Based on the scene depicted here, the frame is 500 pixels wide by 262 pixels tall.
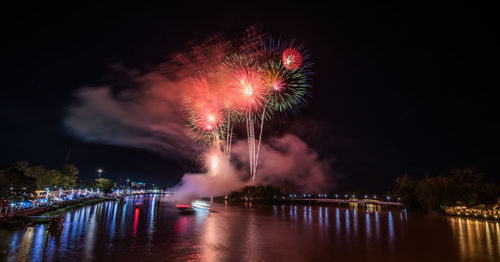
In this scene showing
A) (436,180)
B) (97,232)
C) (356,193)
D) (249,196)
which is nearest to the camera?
(97,232)

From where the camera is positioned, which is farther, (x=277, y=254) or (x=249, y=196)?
(x=249, y=196)

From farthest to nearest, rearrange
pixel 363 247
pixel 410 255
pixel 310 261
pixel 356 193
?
1. pixel 356 193
2. pixel 363 247
3. pixel 410 255
4. pixel 310 261

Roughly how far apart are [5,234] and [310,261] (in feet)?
75.2

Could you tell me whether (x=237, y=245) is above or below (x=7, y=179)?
below

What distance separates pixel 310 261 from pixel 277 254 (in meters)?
2.31

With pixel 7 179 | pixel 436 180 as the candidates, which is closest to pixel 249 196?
pixel 436 180

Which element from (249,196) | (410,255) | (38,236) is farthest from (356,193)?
(38,236)

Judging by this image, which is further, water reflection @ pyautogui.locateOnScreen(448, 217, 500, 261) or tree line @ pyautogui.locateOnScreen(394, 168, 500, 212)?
tree line @ pyautogui.locateOnScreen(394, 168, 500, 212)

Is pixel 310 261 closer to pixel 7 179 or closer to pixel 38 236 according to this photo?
pixel 38 236

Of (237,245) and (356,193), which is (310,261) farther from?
(356,193)

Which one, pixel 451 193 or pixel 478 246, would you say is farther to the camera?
pixel 451 193

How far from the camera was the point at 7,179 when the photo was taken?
33.2 metres

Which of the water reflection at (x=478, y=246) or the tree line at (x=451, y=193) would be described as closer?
the water reflection at (x=478, y=246)

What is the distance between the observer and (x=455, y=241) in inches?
1010
